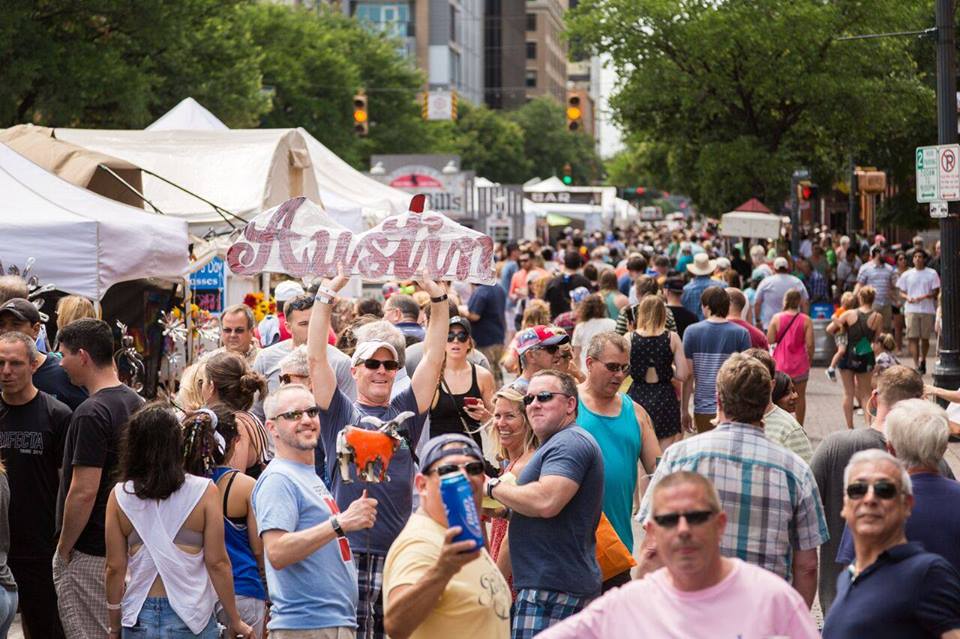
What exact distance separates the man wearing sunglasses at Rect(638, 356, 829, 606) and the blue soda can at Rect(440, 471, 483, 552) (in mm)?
1534

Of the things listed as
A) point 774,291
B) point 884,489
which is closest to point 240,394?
point 884,489

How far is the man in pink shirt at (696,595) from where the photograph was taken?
12.7ft

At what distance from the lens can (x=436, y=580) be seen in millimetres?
4250

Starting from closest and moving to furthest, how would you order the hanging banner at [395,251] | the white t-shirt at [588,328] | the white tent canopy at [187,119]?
the hanging banner at [395,251] < the white t-shirt at [588,328] < the white tent canopy at [187,119]

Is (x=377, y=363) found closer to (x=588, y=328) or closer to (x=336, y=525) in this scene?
(x=336, y=525)

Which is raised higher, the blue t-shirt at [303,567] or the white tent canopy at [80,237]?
the white tent canopy at [80,237]

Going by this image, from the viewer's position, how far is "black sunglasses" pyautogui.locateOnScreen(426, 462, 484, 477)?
14.4ft

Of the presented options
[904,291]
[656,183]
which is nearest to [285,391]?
[904,291]

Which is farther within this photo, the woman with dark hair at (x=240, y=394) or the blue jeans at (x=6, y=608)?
the woman with dark hair at (x=240, y=394)

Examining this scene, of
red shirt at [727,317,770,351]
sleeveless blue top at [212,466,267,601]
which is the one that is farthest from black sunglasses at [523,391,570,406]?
red shirt at [727,317,770,351]

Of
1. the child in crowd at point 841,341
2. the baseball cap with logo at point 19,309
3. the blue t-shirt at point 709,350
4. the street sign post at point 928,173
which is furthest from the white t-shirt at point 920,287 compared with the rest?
the baseball cap with logo at point 19,309

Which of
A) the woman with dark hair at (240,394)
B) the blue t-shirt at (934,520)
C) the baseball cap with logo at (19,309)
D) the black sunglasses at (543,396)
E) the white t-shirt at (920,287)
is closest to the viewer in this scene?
the blue t-shirt at (934,520)

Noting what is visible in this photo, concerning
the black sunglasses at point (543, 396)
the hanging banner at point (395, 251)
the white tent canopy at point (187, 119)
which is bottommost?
the black sunglasses at point (543, 396)

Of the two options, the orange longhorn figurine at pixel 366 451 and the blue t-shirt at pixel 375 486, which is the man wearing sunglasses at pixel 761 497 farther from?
the blue t-shirt at pixel 375 486
